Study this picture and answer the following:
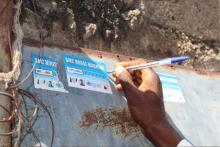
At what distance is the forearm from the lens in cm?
158

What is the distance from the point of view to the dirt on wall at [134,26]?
6.59 ft

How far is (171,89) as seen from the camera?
1.81 m

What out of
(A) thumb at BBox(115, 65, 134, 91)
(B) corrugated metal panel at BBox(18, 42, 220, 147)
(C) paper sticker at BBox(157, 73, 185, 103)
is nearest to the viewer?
(B) corrugated metal panel at BBox(18, 42, 220, 147)

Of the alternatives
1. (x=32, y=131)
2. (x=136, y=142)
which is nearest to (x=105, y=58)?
(x=136, y=142)

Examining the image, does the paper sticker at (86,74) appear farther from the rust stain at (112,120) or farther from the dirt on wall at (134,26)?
the dirt on wall at (134,26)

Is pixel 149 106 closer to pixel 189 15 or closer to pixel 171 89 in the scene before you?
pixel 171 89

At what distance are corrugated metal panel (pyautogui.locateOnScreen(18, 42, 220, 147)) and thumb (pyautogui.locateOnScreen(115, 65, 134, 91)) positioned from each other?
0.20 feet

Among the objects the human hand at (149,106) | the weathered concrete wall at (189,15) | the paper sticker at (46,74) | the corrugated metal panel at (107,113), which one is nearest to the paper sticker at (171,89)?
the corrugated metal panel at (107,113)

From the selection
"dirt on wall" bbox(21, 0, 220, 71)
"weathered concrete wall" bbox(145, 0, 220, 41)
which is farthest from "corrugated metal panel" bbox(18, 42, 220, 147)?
"weathered concrete wall" bbox(145, 0, 220, 41)

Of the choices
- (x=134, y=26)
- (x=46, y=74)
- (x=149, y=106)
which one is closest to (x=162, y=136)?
(x=149, y=106)

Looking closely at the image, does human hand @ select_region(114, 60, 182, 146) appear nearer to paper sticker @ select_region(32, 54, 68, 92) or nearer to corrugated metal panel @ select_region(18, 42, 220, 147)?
corrugated metal panel @ select_region(18, 42, 220, 147)

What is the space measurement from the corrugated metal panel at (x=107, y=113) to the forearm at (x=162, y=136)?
52 mm

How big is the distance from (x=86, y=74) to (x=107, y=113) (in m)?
0.13

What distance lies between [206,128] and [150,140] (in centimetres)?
25
